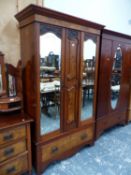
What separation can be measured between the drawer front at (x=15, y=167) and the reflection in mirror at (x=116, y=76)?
181 centimetres

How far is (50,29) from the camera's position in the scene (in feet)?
5.41

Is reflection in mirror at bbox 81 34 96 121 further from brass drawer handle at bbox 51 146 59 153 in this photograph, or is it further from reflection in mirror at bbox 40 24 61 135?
brass drawer handle at bbox 51 146 59 153

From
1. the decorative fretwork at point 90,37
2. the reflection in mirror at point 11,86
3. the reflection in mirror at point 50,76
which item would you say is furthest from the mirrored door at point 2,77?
the decorative fretwork at point 90,37

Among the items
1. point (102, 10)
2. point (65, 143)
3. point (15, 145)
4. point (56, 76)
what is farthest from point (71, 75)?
point (102, 10)

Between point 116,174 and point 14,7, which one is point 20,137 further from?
point 14,7

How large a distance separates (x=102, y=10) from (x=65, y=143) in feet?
8.21

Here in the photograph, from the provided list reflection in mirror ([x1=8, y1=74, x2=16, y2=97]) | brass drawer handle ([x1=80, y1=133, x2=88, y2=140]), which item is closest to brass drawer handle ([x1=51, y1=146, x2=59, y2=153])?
brass drawer handle ([x1=80, y1=133, x2=88, y2=140])

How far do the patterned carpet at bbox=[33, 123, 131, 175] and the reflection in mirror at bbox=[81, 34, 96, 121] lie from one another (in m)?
0.56

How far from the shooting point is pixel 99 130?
2.66m

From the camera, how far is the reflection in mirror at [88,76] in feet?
6.80

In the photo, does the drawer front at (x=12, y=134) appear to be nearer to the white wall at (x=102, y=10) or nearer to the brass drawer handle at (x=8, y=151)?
the brass drawer handle at (x=8, y=151)

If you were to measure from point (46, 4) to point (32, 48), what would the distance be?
0.88 metres

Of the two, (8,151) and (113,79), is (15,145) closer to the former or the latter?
(8,151)

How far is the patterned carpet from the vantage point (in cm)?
193
